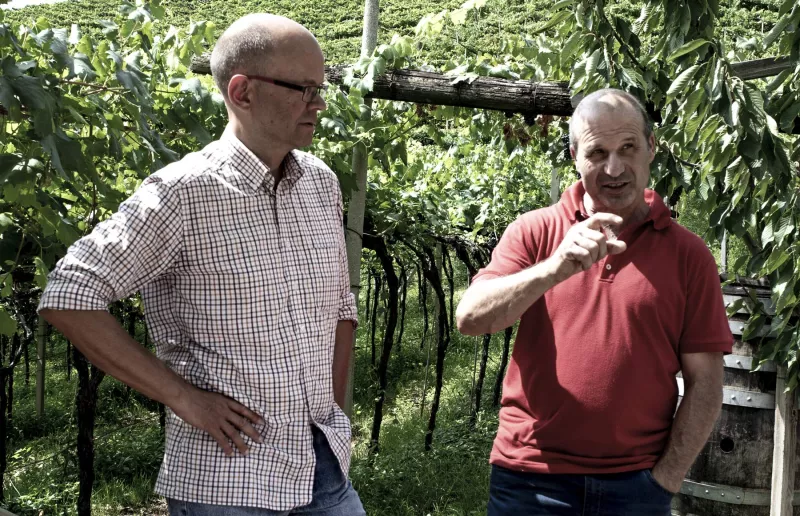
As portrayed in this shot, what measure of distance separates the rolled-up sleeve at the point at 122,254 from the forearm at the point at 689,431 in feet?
3.59

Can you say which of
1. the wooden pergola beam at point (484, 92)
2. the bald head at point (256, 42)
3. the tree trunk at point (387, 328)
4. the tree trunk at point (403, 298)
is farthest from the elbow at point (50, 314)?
the tree trunk at point (403, 298)

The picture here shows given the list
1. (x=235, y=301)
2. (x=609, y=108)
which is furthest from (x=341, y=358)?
(x=609, y=108)

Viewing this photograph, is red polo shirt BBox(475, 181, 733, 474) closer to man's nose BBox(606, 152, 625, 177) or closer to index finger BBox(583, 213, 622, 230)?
man's nose BBox(606, 152, 625, 177)

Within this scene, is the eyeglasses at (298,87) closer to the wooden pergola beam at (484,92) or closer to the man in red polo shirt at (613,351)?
the man in red polo shirt at (613,351)

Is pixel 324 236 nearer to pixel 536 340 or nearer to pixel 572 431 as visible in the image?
pixel 536 340

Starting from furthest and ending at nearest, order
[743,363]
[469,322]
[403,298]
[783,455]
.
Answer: [403,298]
[743,363]
[783,455]
[469,322]

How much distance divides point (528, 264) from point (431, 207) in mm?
4166

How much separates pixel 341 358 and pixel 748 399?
72.4 inches

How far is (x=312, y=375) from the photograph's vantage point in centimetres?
165

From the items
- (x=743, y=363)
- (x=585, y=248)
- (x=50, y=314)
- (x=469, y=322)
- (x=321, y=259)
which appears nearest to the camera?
(x=50, y=314)

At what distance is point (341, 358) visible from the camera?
1896 millimetres

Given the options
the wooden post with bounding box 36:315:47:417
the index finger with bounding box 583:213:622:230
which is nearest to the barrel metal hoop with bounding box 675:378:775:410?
the index finger with bounding box 583:213:622:230

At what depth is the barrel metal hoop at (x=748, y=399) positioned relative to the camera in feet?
10.3

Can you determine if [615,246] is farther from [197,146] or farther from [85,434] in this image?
[85,434]
